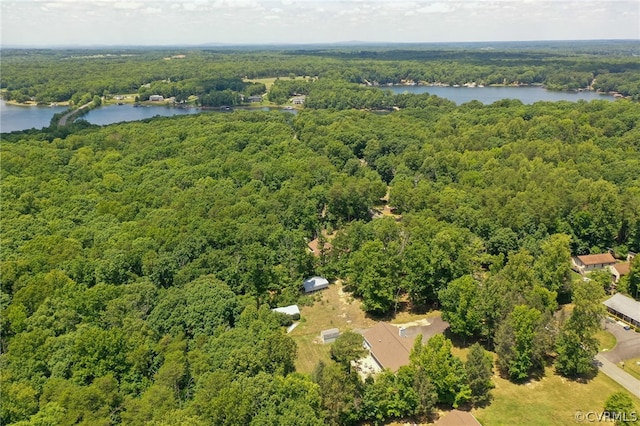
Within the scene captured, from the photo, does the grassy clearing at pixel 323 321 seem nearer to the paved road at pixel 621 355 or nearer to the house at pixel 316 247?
the house at pixel 316 247

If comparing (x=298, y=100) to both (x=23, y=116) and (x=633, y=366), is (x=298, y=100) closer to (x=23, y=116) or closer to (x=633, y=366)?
(x=23, y=116)

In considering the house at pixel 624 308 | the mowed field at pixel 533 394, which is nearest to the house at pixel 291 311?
the mowed field at pixel 533 394

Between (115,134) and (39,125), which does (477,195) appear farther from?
(39,125)

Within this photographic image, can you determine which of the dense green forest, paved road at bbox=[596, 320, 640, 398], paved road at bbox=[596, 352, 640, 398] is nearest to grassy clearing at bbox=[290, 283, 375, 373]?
the dense green forest

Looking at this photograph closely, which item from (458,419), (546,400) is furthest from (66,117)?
(546,400)

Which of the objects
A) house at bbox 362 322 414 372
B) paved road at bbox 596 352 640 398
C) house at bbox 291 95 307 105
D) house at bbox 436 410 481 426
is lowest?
paved road at bbox 596 352 640 398

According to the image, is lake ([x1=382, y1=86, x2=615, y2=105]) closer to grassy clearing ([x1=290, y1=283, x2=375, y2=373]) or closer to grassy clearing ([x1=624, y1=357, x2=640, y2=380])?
grassy clearing ([x1=290, y1=283, x2=375, y2=373])
